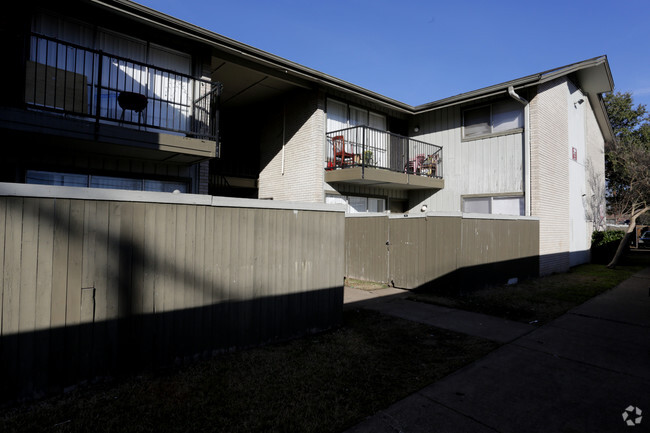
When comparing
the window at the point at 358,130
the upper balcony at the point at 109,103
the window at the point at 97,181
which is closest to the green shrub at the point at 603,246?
the window at the point at 358,130

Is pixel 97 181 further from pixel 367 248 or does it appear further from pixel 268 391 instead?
pixel 367 248

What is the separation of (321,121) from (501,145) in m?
6.15

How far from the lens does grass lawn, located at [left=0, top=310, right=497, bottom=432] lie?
2740 millimetres

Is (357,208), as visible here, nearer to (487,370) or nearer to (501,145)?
(501,145)

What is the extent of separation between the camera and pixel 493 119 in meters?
12.0

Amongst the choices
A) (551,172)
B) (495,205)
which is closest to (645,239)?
(551,172)

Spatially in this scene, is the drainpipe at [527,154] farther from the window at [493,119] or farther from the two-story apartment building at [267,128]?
the window at [493,119]

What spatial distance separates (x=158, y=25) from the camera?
7.25m

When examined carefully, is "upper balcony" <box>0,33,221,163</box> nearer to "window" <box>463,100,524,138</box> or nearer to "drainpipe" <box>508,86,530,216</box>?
"window" <box>463,100,524,138</box>

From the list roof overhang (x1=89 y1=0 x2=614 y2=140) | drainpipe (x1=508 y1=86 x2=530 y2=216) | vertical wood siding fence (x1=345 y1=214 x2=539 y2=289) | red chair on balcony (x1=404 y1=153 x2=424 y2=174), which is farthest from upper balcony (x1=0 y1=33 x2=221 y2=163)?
drainpipe (x1=508 y1=86 x2=530 y2=216)

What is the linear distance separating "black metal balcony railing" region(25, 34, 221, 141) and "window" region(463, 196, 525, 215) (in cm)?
913

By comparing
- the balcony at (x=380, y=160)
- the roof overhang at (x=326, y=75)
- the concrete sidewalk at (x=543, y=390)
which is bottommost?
the concrete sidewalk at (x=543, y=390)

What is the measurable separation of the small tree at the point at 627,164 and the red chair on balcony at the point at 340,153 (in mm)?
11295

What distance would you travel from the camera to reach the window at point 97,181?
650 cm
